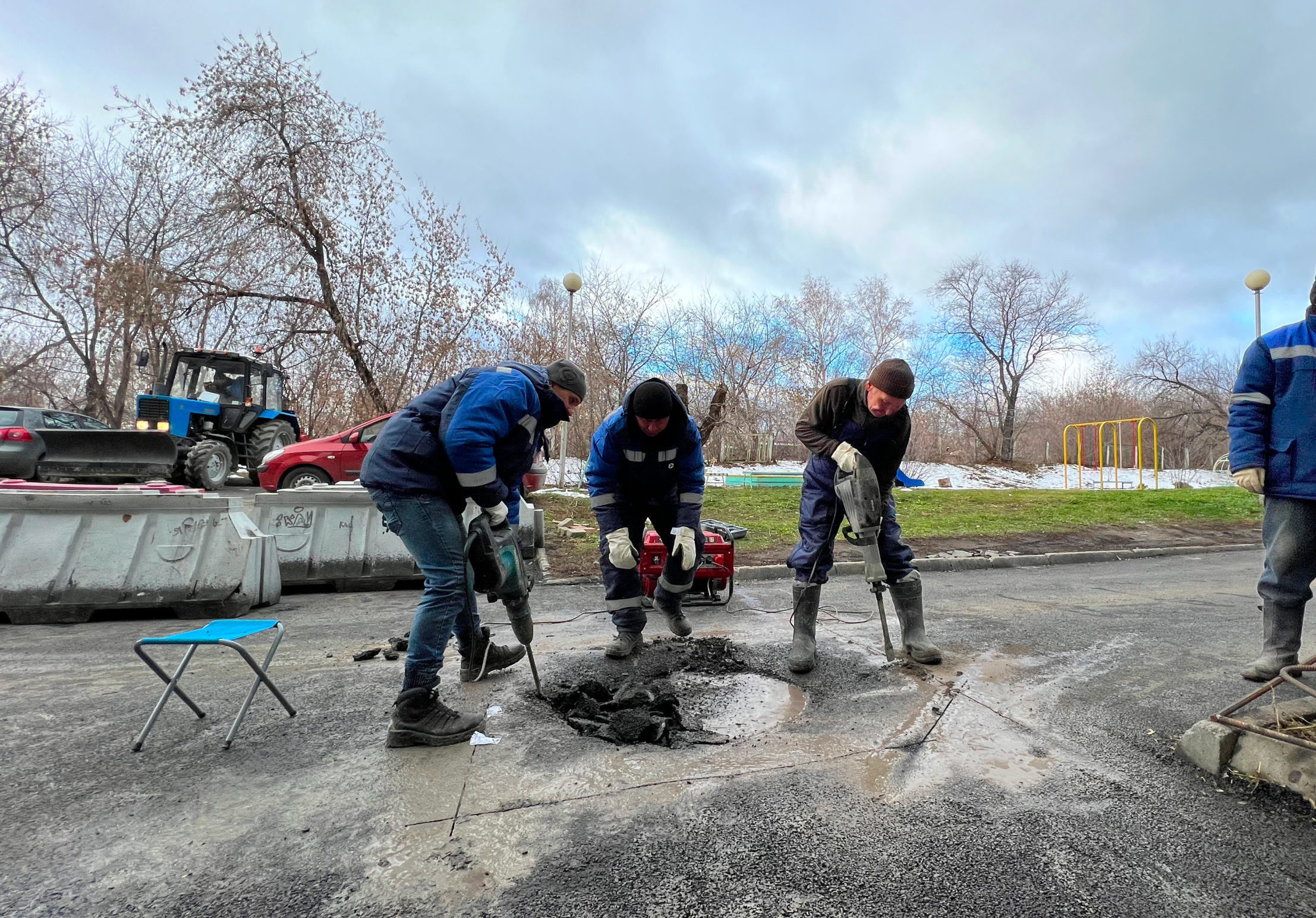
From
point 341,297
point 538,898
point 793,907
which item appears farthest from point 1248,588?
point 341,297

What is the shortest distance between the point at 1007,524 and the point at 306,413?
22.3 m

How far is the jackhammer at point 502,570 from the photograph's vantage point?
9.94 ft

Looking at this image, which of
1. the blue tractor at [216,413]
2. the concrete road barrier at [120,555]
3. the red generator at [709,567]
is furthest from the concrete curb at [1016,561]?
the blue tractor at [216,413]

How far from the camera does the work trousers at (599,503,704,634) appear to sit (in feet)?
13.1

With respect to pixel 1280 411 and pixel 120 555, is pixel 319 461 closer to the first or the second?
pixel 120 555

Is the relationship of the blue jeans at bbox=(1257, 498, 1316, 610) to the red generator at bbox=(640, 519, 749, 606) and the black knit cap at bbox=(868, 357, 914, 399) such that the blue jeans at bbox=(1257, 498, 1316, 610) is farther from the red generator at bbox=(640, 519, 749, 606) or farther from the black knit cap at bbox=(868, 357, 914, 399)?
the red generator at bbox=(640, 519, 749, 606)

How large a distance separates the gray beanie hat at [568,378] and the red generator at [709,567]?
2113 millimetres

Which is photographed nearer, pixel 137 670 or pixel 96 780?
pixel 96 780

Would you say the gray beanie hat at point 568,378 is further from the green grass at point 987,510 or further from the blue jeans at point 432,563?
the green grass at point 987,510

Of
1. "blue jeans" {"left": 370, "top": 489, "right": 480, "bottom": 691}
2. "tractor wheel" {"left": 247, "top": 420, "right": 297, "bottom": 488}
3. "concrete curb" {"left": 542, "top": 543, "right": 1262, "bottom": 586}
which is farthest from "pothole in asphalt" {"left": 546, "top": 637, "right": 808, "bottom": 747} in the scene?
"tractor wheel" {"left": 247, "top": 420, "right": 297, "bottom": 488}

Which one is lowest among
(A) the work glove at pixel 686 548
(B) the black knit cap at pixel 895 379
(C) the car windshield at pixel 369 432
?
(A) the work glove at pixel 686 548

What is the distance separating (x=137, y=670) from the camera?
12.1 feet

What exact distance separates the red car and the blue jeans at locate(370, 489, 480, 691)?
8073 millimetres

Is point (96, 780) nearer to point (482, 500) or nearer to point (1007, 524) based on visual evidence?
point (482, 500)
